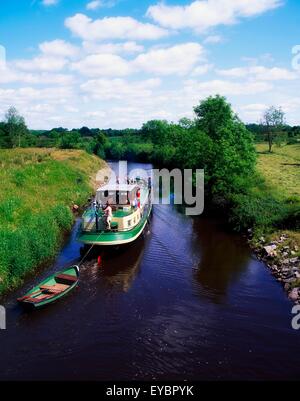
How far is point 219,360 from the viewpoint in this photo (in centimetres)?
1430

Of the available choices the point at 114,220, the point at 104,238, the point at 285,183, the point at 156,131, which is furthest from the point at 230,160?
the point at 156,131

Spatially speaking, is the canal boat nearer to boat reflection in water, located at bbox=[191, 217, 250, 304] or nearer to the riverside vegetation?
boat reflection in water, located at bbox=[191, 217, 250, 304]

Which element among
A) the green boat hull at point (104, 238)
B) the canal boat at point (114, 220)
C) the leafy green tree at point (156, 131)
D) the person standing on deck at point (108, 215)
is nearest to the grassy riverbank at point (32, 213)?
the green boat hull at point (104, 238)

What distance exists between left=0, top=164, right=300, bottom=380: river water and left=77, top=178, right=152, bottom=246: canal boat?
1.74 meters

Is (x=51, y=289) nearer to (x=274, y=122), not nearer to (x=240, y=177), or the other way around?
(x=240, y=177)

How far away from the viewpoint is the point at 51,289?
18609 millimetres

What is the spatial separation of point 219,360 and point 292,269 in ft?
30.3

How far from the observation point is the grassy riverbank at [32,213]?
66.8 ft

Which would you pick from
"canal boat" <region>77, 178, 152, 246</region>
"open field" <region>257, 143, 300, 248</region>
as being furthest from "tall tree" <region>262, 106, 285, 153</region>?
"canal boat" <region>77, 178, 152, 246</region>

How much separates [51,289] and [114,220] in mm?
7512

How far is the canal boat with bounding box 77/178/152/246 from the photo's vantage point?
23.9 metres

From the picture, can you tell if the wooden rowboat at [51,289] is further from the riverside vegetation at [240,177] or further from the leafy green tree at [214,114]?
the leafy green tree at [214,114]
